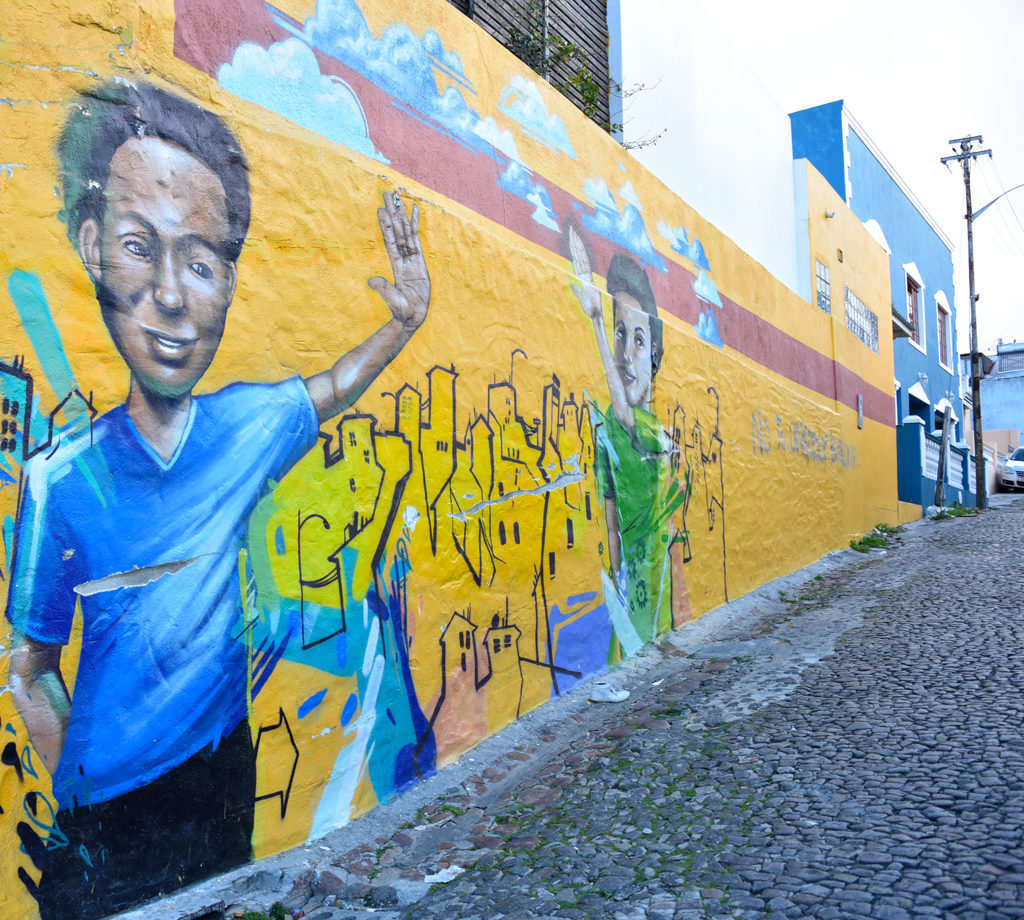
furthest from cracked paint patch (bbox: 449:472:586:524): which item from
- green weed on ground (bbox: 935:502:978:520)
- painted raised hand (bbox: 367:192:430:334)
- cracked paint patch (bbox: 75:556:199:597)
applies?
green weed on ground (bbox: 935:502:978:520)

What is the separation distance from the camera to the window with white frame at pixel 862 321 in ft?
46.3

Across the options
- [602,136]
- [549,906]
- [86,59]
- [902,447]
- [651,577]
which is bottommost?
[549,906]

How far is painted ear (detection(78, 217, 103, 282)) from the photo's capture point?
279 centimetres

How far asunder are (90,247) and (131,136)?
477 mm

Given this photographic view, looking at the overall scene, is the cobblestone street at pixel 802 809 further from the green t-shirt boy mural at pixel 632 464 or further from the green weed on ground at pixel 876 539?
the green weed on ground at pixel 876 539

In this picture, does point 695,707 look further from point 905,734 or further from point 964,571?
point 964,571

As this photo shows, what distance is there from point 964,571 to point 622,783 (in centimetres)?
694

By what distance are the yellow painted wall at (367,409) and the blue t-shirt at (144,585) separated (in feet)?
0.06

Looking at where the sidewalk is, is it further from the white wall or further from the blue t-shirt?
the white wall

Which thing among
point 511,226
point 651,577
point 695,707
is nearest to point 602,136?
point 511,226

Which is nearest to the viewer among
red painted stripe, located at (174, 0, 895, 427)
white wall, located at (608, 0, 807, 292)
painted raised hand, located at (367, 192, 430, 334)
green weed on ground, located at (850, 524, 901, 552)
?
red painted stripe, located at (174, 0, 895, 427)

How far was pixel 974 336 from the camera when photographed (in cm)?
2184

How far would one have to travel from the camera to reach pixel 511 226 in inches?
212

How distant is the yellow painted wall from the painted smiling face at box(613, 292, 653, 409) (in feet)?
0.22
